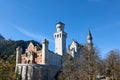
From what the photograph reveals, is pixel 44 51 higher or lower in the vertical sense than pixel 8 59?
higher

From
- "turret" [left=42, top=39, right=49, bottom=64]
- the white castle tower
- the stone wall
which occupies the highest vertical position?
the white castle tower

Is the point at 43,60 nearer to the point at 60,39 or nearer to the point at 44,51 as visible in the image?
the point at 44,51

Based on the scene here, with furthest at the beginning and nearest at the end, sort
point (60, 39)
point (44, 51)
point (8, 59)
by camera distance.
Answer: point (8, 59), point (60, 39), point (44, 51)

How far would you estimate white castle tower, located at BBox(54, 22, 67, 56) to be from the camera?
103m

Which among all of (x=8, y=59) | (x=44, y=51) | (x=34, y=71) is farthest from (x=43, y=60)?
(x=8, y=59)

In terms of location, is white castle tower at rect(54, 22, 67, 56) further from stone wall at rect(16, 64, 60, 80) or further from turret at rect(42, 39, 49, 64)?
stone wall at rect(16, 64, 60, 80)

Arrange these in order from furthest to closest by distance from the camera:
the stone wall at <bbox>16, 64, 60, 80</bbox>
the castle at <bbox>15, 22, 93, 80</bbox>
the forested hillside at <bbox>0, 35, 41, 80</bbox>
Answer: the castle at <bbox>15, 22, 93, 80</bbox> → the stone wall at <bbox>16, 64, 60, 80</bbox> → the forested hillside at <bbox>0, 35, 41, 80</bbox>

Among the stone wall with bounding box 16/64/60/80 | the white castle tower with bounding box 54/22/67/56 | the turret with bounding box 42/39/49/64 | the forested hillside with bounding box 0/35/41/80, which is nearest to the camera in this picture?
the forested hillside with bounding box 0/35/41/80

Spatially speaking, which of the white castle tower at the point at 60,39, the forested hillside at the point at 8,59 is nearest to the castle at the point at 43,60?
the white castle tower at the point at 60,39

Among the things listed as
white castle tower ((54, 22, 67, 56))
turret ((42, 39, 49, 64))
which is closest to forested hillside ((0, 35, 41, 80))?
turret ((42, 39, 49, 64))

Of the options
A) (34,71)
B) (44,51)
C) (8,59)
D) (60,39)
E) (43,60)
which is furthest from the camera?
(8,59)

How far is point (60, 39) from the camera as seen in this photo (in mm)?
104438

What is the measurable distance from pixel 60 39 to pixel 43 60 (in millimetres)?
20288

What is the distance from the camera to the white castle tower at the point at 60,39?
102625mm
